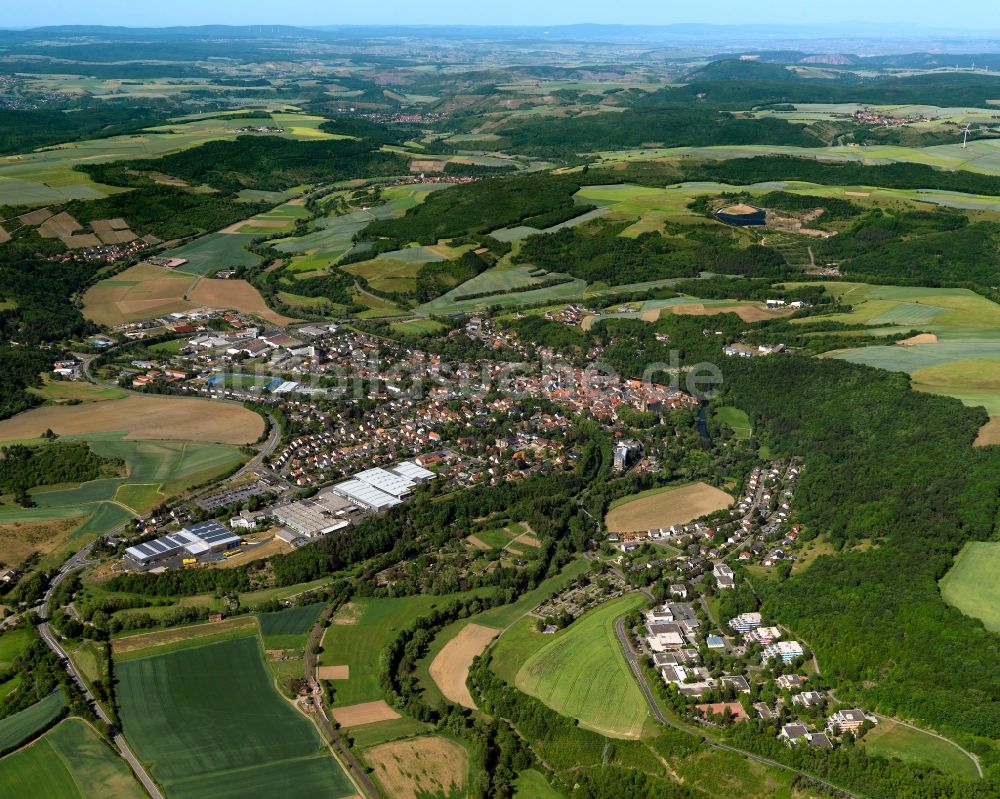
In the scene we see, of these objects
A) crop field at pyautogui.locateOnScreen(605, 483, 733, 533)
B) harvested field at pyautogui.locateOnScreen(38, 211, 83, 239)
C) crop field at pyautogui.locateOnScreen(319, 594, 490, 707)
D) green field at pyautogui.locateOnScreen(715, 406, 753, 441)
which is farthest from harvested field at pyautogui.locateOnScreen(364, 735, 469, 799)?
harvested field at pyautogui.locateOnScreen(38, 211, 83, 239)

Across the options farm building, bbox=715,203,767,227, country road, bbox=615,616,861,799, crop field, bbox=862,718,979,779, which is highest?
farm building, bbox=715,203,767,227

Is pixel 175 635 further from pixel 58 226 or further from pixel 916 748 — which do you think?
pixel 58 226

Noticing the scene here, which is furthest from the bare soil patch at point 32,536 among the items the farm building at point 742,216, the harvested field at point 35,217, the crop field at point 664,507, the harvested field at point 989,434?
the farm building at point 742,216

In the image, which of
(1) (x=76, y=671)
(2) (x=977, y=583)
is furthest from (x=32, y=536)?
(2) (x=977, y=583)

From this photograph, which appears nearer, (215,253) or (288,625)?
(288,625)

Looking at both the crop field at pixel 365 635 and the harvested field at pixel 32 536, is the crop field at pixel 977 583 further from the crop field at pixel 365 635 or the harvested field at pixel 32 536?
the harvested field at pixel 32 536

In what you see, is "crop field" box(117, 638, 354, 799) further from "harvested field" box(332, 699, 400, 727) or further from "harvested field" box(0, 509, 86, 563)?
"harvested field" box(0, 509, 86, 563)

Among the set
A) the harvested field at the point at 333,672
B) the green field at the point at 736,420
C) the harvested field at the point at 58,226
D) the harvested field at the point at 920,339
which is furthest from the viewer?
the harvested field at the point at 58,226
